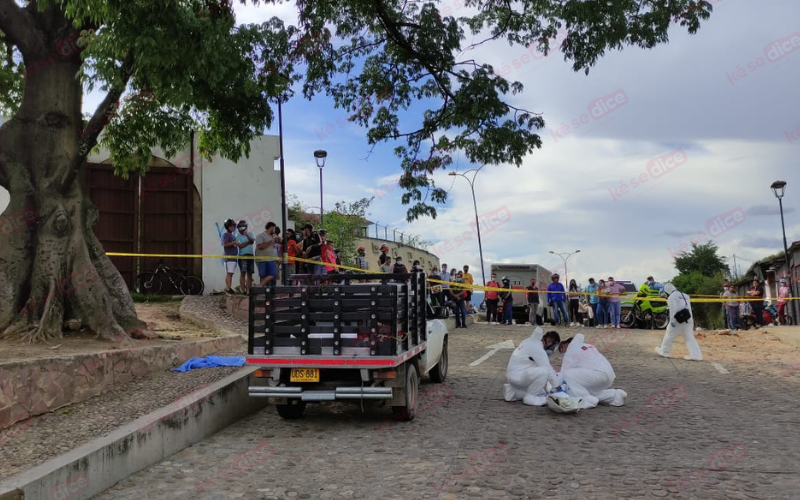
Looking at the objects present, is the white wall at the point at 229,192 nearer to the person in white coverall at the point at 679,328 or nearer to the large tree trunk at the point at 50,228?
the large tree trunk at the point at 50,228

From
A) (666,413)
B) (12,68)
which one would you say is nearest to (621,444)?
(666,413)

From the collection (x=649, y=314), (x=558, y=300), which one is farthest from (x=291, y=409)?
(x=649, y=314)

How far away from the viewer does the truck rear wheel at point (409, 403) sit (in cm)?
694

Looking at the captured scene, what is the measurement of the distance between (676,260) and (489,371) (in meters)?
80.4

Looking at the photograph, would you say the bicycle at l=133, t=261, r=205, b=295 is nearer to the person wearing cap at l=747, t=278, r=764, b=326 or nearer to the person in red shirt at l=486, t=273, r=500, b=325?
the person in red shirt at l=486, t=273, r=500, b=325

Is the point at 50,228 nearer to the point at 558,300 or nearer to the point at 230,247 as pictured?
the point at 230,247

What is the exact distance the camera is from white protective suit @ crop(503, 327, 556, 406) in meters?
7.86

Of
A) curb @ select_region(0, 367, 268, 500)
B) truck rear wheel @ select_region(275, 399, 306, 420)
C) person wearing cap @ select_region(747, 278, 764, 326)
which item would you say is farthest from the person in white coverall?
person wearing cap @ select_region(747, 278, 764, 326)

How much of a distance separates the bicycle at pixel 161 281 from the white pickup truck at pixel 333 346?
35.3 ft

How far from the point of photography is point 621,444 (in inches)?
234

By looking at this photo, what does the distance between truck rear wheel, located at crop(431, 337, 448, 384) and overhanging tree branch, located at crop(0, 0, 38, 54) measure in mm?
7863

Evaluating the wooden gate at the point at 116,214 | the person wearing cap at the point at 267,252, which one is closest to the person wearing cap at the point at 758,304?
the person wearing cap at the point at 267,252

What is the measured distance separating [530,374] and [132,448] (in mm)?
4746

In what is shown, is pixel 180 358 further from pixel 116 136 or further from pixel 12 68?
pixel 12 68
